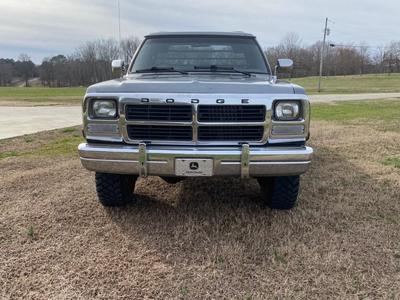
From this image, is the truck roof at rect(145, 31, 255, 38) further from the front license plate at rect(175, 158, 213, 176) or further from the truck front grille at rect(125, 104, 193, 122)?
the front license plate at rect(175, 158, 213, 176)

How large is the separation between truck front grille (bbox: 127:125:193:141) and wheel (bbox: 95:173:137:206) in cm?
69

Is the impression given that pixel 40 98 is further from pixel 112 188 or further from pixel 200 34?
pixel 112 188

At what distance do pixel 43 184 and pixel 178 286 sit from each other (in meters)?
3.03

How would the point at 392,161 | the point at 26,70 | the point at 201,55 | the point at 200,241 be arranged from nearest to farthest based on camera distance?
the point at 200,241 → the point at 201,55 → the point at 392,161 → the point at 26,70

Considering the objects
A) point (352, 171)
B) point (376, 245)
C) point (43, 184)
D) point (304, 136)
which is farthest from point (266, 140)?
point (43, 184)

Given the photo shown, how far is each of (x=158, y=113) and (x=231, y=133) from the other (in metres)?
0.63

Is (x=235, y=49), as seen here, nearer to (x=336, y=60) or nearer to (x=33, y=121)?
(x=33, y=121)

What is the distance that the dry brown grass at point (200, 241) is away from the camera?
9.02 feet

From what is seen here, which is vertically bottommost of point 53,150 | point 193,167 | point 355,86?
point 355,86

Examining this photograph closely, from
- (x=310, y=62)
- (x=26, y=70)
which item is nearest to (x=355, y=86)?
(x=310, y=62)

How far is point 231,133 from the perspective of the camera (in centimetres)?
328

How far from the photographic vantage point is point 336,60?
283ft

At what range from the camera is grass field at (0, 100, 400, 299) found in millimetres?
2750

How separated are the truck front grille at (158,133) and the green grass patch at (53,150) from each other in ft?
13.7
